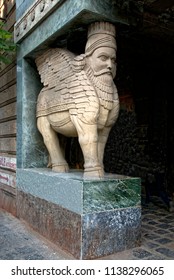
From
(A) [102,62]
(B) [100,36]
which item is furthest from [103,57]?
(B) [100,36]

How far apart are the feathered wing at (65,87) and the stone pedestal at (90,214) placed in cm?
75

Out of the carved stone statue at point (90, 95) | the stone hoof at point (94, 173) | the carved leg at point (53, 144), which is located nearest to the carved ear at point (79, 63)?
the carved stone statue at point (90, 95)

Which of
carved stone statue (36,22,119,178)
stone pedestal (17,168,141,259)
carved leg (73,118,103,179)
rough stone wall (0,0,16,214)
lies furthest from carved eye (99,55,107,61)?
rough stone wall (0,0,16,214)

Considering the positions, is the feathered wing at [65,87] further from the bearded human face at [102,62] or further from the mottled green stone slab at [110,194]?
the mottled green stone slab at [110,194]

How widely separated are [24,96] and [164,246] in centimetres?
273

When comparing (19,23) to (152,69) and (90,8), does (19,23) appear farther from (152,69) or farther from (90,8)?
(152,69)

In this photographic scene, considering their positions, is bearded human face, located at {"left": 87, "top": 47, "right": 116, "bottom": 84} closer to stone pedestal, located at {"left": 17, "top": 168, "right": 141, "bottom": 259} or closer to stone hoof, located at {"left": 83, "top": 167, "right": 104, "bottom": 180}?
stone hoof, located at {"left": 83, "top": 167, "right": 104, "bottom": 180}

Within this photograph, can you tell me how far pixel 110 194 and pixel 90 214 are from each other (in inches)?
12.4

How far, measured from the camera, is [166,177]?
262 inches

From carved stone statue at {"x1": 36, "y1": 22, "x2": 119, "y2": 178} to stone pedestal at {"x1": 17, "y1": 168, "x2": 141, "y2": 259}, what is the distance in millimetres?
269

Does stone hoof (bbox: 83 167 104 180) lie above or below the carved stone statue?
below

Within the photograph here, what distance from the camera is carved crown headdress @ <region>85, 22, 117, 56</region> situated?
3.22m

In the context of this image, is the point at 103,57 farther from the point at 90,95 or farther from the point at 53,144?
the point at 53,144

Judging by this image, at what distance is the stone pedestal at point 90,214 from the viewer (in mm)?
2843
